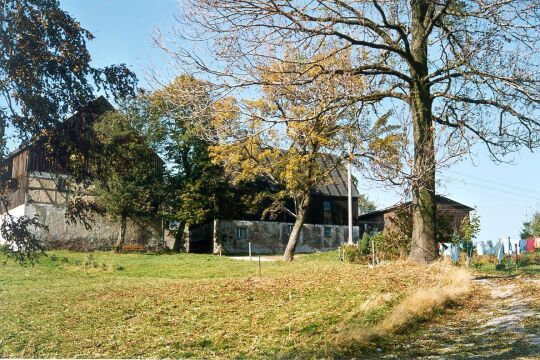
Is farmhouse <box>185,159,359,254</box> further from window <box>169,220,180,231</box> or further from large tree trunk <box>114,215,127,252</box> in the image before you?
large tree trunk <box>114,215,127,252</box>

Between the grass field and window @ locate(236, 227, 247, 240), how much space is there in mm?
27001

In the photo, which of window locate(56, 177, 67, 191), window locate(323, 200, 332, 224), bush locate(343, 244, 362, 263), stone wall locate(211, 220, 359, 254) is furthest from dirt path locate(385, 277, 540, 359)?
window locate(323, 200, 332, 224)

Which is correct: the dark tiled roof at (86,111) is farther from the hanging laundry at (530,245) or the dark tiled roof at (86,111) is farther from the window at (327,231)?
the window at (327,231)

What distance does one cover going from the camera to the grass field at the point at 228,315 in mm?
8445

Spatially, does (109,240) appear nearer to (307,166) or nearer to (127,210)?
(127,210)

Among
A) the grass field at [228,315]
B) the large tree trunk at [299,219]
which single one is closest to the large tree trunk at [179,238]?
the large tree trunk at [299,219]

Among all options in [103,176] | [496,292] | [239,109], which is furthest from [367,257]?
[103,176]

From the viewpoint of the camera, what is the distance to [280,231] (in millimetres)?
43750

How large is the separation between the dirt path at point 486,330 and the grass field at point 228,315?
1.59 feet

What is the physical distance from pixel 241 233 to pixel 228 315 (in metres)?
32.0

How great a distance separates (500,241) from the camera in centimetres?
2073

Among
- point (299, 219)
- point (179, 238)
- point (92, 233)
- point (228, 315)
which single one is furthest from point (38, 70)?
point (179, 238)

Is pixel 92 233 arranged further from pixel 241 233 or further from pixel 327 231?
pixel 327 231

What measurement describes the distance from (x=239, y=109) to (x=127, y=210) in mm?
25603
